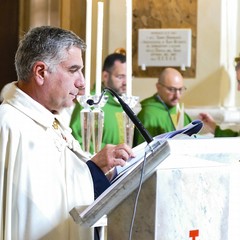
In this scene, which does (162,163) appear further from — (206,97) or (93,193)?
(206,97)

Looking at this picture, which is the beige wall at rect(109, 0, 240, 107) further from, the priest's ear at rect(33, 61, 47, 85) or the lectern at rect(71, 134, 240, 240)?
the lectern at rect(71, 134, 240, 240)

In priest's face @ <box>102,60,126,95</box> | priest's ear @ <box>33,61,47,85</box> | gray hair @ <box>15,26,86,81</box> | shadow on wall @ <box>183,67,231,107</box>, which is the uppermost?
gray hair @ <box>15,26,86,81</box>

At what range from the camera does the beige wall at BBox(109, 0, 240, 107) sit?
639 cm

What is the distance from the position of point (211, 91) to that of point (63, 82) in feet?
14.2

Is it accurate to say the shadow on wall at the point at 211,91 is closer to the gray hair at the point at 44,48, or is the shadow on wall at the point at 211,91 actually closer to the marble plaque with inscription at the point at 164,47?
the marble plaque with inscription at the point at 164,47

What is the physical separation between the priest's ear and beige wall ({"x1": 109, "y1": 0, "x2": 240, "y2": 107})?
4259mm

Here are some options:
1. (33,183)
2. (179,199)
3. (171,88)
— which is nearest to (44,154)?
(33,183)

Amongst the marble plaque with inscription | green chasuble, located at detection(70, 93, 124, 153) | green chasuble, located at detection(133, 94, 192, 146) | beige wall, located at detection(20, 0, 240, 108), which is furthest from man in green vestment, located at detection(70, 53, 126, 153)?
the marble plaque with inscription

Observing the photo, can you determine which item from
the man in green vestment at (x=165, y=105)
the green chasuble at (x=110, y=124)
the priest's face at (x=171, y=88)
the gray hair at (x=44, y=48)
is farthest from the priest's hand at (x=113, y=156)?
the priest's face at (x=171, y=88)

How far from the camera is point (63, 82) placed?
7.59 feet

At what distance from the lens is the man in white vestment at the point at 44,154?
2188mm

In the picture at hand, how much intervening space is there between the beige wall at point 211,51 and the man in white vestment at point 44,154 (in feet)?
13.6

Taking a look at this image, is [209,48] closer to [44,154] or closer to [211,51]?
[211,51]

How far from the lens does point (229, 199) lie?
1870 millimetres
